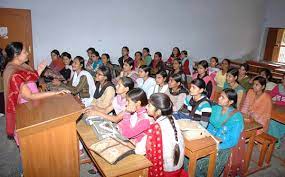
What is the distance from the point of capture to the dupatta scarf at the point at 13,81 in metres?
2.32

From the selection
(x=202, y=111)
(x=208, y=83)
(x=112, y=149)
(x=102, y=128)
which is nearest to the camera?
(x=112, y=149)

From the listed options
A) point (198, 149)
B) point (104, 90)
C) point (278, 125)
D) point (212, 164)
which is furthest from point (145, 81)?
point (278, 125)

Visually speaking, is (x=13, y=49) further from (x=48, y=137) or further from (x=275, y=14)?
(x=275, y=14)

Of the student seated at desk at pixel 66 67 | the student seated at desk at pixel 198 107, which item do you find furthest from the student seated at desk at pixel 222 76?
the student seated at desk at pixel 66 67

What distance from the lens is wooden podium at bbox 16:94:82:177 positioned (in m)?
1.92

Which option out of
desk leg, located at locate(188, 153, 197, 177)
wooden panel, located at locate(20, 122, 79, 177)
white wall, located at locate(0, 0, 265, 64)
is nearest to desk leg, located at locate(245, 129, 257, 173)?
desk leg, located at locate(188, 153, 197, 177)

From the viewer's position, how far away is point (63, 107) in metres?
2.19

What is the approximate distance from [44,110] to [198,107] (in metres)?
1.84

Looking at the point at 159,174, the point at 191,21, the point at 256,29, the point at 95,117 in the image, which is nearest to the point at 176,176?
the point at 159,174

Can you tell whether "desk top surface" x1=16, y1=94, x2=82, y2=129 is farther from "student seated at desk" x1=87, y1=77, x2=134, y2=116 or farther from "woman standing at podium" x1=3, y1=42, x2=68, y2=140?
"student seated at desk" x1=87, y1=77, x2=134, y2=116

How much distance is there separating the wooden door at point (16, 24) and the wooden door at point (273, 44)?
9691mm

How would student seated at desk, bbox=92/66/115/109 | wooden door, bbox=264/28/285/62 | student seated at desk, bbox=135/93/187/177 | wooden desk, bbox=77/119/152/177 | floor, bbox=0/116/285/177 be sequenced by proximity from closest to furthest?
wooden desk, bbox=77/119/152/177, student seated at desk, bbox=135/93/187/177, floor, bbox=0/116/285/177, student seated at desk, bbox=92/66/115/109, wooden door, bbox=264/28/285/62

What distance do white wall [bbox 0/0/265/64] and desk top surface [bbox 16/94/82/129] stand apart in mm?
4977

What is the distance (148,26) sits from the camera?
8.10 m
